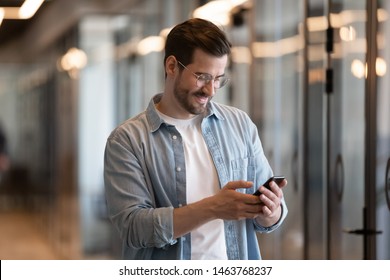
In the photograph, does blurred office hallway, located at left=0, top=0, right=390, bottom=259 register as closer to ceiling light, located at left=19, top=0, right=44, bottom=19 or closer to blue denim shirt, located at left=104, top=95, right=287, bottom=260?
ceiling light, located at left=19, top=0, right=44, bottom=19

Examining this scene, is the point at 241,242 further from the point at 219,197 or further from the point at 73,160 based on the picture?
the point at 73,160

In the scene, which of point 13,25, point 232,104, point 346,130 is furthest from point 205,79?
point 13,25

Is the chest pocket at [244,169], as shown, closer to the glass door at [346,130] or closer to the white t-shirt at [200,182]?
the white t-shirt at [200,182]

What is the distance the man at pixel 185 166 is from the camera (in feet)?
7.03

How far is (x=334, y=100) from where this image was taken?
11.8 ft

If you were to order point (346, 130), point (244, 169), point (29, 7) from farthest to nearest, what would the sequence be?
1. point (29, 7)
2. point (346, 130)
3. point (244, 169)

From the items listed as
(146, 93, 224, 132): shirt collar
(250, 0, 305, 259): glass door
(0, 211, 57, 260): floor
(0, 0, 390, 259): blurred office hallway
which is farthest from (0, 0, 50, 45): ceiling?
(146, 93, 224, 132): shirt collar

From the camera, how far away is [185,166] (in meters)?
2.21

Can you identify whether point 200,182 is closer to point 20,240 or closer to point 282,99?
point 282,99

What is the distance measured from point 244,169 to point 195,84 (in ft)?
0.82

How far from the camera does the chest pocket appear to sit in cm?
225

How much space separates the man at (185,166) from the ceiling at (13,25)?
1.82 m
